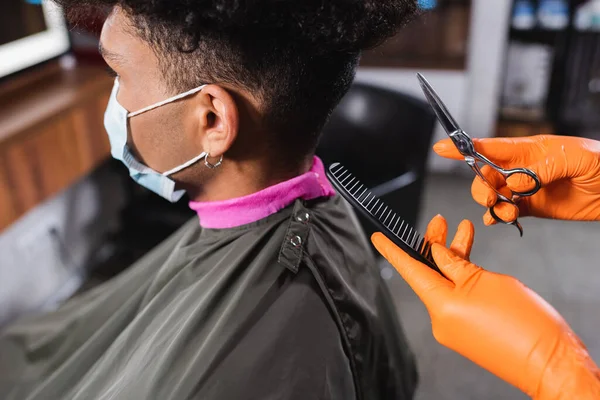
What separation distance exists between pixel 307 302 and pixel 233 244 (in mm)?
205

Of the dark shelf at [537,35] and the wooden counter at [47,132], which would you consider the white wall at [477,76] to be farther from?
the wooden counter at [47,132]

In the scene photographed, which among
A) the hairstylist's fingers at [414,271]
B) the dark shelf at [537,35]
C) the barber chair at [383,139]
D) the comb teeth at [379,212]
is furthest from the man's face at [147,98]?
the dark shelf at [537,35]

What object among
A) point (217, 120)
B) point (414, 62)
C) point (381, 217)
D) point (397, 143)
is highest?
point (217, 120)

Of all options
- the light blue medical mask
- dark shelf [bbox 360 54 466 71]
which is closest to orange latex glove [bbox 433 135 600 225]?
the light blue medical mask

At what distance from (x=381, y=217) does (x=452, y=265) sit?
5.3 inches

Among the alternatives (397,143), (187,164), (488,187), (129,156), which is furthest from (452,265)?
(397,143)

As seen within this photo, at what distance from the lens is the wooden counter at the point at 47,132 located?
1819mm

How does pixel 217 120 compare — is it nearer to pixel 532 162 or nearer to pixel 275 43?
pixel 275 43

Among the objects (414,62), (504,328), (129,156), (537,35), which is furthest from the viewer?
(414,62)

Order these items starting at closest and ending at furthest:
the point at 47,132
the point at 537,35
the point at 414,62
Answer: the point at 47,132
the point at 537,35
the point at 414,62

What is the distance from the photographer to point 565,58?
3.37 m

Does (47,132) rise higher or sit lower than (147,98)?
lower

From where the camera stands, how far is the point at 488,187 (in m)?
0.94

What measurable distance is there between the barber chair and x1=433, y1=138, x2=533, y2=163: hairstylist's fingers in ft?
3.34
